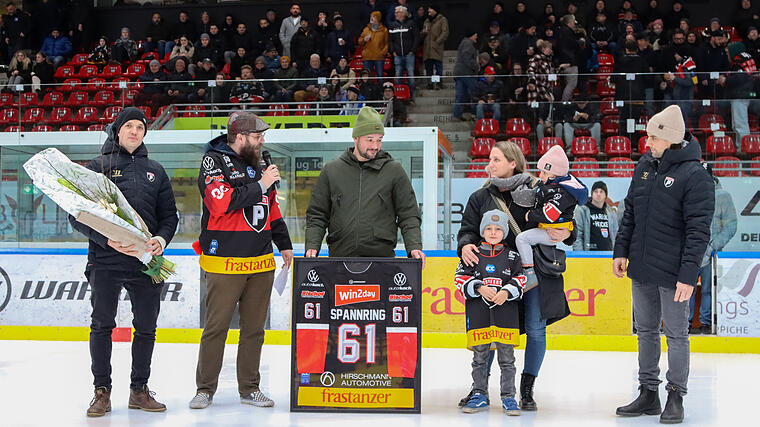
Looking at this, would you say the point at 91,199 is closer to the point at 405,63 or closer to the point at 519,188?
the point at 519,188

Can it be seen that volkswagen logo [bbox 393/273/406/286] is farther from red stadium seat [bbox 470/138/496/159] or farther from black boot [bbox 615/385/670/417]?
red stadium seat [bbox 470/138/496/159]

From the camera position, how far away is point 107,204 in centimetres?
408

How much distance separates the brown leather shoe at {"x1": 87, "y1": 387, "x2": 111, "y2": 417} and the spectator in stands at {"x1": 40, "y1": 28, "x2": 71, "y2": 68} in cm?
1321

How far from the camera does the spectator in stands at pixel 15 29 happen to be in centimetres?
1598

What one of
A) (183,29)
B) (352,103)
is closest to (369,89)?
(352,103)

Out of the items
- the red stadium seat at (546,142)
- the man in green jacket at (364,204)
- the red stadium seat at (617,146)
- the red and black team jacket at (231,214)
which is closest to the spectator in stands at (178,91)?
the red stadium seat at (546,142)

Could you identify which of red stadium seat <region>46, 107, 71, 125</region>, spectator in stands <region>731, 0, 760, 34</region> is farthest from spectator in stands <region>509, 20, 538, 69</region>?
red stadium seat <region>46, 107, 71, 125</region>

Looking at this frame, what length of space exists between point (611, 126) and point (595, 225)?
4.37ft

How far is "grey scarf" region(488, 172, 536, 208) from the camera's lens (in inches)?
173

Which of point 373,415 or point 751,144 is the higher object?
point 751,144

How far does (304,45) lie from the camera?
13719 millimetres

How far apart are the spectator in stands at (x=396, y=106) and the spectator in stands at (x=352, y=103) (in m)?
0.31

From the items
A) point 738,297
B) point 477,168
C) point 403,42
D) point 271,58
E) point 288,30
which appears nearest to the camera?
point 738,297

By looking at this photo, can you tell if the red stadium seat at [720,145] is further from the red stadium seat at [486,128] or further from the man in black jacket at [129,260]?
the man in black jacket at [129,260]
